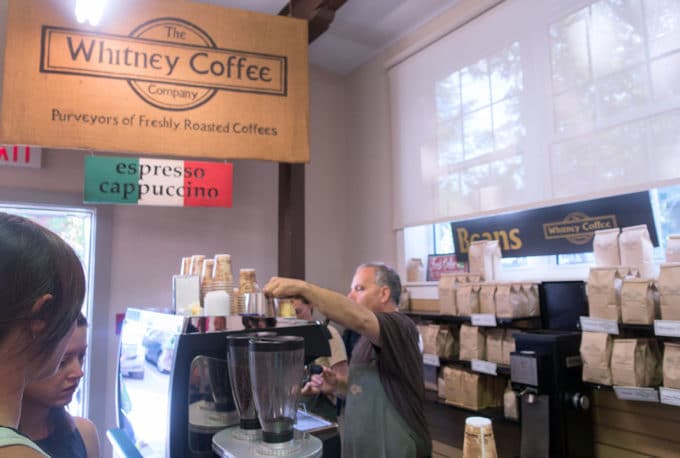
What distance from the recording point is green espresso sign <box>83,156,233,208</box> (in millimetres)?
2408

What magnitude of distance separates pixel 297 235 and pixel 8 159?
2084mm

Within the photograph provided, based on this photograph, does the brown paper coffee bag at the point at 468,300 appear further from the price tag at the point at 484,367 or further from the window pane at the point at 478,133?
the window pane at the point at 478,133

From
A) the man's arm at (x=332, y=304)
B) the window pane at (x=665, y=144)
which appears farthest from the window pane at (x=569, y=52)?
the man's arm at (x=332, y=304)

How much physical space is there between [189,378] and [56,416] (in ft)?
1.22

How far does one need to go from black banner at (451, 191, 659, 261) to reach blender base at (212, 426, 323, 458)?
2134 mm

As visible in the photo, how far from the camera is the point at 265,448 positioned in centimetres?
116

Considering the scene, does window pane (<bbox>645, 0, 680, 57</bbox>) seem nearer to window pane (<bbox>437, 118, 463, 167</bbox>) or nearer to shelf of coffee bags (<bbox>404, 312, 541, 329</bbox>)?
window pane (<bbox>437, 118, 463, 167</bbox>)

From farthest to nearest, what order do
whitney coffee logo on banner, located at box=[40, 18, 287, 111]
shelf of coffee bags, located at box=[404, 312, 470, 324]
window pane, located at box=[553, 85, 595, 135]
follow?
shelf of coffee bags, located at box=[404, 312, 470, 324] → window pane, located at box=[553, 85, 595, 135] → whitney coffee logo on banner, located at box=[40, 18, 287, 111]

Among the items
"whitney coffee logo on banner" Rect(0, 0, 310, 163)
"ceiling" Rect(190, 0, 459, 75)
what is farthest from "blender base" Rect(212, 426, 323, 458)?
"ceiling" Rect(190, 0, 459, 75)

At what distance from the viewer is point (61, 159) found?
11.6 ft

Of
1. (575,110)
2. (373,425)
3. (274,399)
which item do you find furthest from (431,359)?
(274,399)

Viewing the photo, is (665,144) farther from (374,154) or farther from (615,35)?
(374,154)

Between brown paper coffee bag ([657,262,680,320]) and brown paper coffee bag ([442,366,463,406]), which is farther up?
brown paper coffee bag ([657,262,680,320])

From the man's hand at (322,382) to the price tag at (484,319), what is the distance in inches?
40.3
